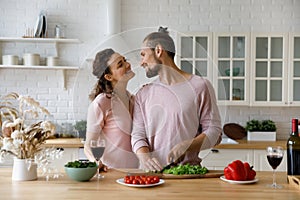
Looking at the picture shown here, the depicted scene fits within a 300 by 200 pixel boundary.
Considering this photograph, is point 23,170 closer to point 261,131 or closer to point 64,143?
point 64,143

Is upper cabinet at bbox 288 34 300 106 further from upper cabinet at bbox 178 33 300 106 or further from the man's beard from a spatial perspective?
the man's beard

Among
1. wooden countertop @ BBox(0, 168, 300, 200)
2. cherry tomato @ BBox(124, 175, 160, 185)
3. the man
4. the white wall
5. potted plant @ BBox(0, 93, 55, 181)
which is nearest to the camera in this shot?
wooden countertop @ BBox(0, 168, 300, 200)

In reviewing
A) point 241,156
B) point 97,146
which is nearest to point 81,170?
point 97,146

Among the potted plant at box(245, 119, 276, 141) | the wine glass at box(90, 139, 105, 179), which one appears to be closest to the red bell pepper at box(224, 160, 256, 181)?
the wine glass at box(90, 139, 105, 179)

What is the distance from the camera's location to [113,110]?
2.58 meters

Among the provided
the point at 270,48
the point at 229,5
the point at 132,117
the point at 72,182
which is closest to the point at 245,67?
the point at 270,48

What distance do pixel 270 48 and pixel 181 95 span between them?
8.08 feet

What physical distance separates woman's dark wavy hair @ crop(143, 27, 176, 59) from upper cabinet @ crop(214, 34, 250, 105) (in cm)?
212

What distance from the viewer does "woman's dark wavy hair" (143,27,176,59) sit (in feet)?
8.54

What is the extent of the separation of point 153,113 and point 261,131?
2578 mm

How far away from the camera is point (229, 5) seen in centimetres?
504

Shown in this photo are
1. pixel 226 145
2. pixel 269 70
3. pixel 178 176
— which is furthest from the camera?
pixel 269 70

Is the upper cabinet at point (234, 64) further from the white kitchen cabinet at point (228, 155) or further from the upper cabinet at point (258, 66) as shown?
the white kitchen cabinet at point (228, 155)

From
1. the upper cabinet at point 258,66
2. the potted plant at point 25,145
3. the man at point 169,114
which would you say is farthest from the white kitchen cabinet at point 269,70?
the potted plant at point 25,145
